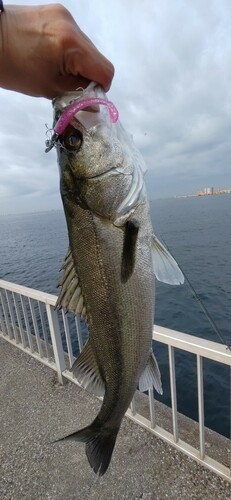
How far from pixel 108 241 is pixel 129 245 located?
0.10 meters

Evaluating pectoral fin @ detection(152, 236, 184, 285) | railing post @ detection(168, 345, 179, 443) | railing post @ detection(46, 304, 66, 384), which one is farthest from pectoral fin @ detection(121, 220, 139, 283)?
railing post @ detection(46, 304, 66, 384)

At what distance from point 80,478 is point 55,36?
12.6 ft

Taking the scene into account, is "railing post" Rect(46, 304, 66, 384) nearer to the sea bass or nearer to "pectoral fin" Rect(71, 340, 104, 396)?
"pectoral fin" Rect(71, 340, 104, 396)

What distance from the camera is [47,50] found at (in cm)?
117

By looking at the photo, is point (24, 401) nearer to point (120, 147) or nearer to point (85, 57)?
point (120, 147)

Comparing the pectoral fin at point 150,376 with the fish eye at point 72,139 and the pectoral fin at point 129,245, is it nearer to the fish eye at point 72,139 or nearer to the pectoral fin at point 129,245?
the pectoral fin at point 129,245

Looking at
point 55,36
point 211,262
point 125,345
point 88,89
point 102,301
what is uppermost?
point 55,36

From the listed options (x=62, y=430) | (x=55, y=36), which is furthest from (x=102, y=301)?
(x=62, y=430)

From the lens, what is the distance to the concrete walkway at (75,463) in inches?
121

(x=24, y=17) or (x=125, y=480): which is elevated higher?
(x=24, y=17)

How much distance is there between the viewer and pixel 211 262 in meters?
21.6

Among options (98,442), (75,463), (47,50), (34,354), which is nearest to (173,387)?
(75,463)

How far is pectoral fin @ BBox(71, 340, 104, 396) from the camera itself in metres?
1.68

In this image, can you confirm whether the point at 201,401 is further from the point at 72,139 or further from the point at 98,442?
the point at 72,139
